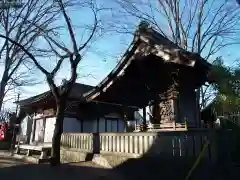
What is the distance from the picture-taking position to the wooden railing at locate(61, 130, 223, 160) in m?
7.88

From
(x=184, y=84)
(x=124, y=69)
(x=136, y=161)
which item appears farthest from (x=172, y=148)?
(x=124, y=69)

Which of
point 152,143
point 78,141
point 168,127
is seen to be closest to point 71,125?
point 78,141

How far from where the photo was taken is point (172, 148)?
864 centimetres

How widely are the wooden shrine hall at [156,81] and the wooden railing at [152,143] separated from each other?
248cm

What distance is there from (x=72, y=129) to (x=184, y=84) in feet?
43.2

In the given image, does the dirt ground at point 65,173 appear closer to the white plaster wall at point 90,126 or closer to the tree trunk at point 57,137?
the tree trunk at point 57,137

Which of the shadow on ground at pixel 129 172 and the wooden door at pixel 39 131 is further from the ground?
the wooden door at pixel 39 131

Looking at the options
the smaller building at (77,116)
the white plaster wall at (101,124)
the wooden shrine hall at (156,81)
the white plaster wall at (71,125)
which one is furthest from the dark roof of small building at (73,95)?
the wooden shrine hall at (156,81)

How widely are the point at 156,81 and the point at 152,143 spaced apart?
433 centimetres

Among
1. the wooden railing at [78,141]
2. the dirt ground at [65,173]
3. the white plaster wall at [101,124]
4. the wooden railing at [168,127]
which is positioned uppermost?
the white plaster wall at [101,124]

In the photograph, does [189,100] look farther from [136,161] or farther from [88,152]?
[88,152]

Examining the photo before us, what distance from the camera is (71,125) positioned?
22.4 meters

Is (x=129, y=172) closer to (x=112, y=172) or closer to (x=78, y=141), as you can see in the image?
(x=112, y=172)

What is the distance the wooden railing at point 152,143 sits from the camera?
25.8ft
